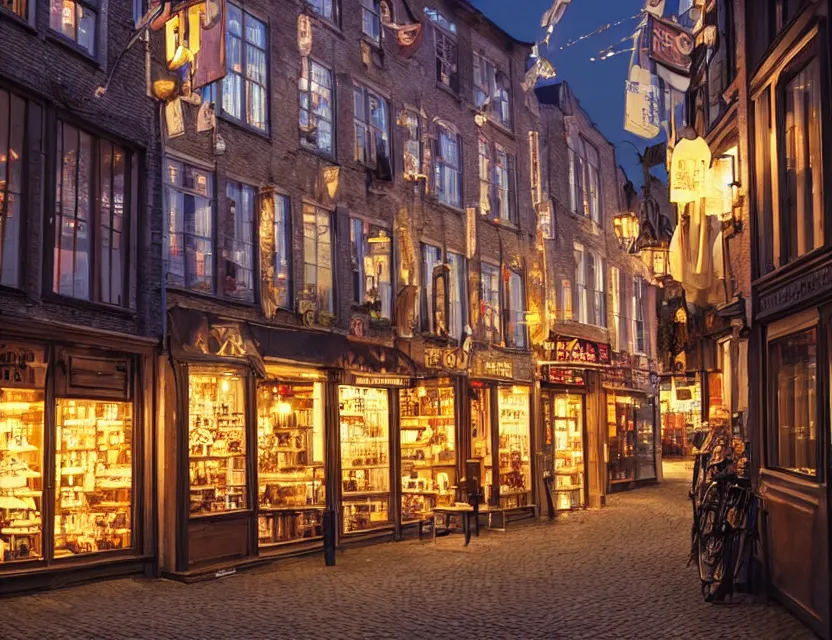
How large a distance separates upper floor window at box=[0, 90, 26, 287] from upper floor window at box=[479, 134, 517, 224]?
1368 cm

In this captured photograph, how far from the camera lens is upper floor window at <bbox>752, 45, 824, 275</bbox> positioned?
11164mm

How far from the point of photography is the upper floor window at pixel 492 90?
2686 centimetres

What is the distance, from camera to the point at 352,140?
69.8 feet

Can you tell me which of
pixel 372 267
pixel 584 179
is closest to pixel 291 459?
pixel 372 267

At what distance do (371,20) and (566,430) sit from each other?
11.3m

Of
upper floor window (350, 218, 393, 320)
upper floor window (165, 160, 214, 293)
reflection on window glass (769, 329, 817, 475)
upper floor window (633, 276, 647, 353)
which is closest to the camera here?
reflection on window glass (769, 329, 817, 475)

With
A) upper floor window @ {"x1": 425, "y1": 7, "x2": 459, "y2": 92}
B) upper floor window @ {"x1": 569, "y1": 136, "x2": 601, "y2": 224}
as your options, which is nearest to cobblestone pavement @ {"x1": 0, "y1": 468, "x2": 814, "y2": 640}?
upper floor window @ {"x1": 425, "y1": 7, "x2": 459, "y2": 92}

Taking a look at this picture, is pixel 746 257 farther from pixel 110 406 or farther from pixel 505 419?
pixel 505 419

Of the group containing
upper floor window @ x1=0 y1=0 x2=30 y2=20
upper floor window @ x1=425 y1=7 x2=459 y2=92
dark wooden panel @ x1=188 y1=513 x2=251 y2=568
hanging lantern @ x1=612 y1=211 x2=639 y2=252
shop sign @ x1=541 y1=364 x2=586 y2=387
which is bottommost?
dark wooden panel @ x1=188 y1=513 x2=251 y2=568

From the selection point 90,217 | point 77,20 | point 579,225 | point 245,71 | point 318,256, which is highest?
point 245,71

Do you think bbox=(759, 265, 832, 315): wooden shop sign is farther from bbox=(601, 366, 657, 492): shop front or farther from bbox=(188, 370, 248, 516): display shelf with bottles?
bbox=(601, 366, 657, 492): shop front

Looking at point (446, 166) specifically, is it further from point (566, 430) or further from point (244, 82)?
point (566, 430)

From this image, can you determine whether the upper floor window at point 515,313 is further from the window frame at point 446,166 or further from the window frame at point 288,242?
A: the window frame at point 288,242

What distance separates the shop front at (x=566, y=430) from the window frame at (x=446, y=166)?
4752mm
